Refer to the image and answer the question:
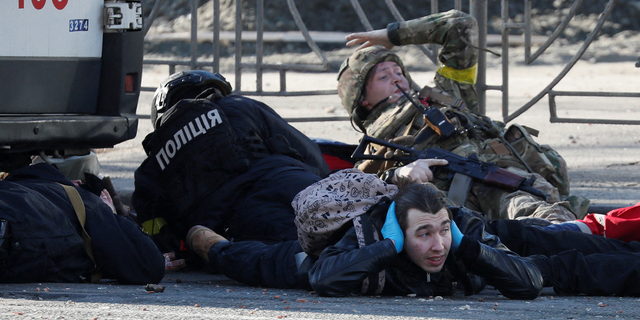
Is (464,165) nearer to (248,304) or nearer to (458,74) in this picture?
(458,74)

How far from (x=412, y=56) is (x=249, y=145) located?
12234mm

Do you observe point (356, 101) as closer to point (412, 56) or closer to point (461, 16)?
point (461, 16)

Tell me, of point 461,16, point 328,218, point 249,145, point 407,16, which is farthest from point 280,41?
point 328,218

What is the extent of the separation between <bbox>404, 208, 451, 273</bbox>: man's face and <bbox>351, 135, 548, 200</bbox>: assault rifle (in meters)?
1.57

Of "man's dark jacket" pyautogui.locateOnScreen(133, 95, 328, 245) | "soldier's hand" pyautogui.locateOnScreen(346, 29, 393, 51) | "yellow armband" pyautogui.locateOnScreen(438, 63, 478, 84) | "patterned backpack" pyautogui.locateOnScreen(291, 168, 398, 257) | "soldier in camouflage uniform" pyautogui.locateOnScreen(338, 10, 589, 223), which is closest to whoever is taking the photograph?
"patterned backpack" pyautogui.locateOnScreen(291, 168, 398, 257)

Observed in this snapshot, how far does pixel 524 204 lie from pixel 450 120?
913mm

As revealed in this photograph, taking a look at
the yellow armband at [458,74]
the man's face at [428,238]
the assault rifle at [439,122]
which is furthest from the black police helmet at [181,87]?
the man's face at [428,238]

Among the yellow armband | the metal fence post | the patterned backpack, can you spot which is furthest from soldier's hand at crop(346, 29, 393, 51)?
the patterned backpack

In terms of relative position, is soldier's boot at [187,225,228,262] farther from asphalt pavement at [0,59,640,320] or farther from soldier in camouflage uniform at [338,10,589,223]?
soldier in camouflage uniform at [338,10,589,223]

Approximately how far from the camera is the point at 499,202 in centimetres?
482

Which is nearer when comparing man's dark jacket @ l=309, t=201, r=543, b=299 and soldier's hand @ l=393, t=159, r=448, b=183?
man's dark jacket @ l=309, t=201, r=543, b=299

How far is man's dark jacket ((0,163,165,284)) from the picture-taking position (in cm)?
347

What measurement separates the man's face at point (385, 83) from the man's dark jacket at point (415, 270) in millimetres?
2434

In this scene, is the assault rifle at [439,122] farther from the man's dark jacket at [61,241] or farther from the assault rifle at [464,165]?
the man's dark jacket at [61,241]
